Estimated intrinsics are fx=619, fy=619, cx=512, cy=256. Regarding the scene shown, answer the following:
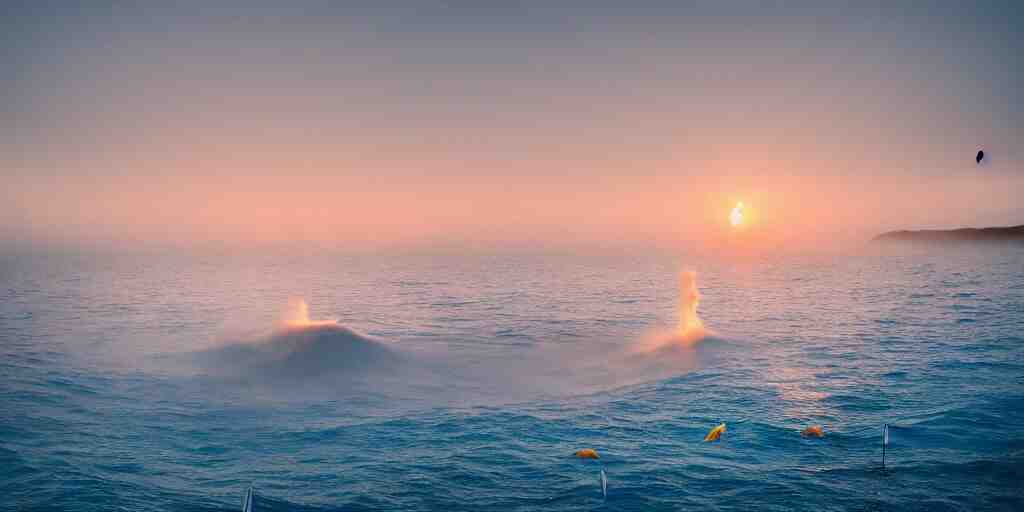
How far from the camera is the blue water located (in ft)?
66.1

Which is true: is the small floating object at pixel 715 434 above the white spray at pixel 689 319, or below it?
below

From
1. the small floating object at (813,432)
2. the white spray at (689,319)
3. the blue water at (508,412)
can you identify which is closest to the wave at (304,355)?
the blue water at (508,412)

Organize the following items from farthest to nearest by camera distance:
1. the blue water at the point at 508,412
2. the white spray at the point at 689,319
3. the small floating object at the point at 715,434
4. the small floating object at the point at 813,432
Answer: the white spray at the point at 689,319 < the small floating object at the point at 813,432 < the small floating object at the point at 715,434 < the blue water at the point at 508,412

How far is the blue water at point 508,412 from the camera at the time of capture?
20141 mm

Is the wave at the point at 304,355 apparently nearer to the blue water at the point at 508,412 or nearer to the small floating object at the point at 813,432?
the blue water at the point at 508,412

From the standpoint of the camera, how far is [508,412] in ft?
96.6

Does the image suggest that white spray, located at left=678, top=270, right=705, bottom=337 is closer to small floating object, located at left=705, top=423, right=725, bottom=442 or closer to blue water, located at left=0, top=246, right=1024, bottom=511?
blue water, located at left=0, top=246, right=1024, bottom=511

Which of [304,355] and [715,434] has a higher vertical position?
[304,355]

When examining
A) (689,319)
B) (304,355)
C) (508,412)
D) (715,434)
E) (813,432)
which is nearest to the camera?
(715,434)

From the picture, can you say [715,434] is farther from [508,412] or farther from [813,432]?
[508,412]

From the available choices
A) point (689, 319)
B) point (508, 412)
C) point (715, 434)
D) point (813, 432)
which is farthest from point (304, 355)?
point (689, 319)

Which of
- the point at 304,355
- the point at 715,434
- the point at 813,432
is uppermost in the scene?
the point at 304,355

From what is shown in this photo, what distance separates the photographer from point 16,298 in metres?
83.0

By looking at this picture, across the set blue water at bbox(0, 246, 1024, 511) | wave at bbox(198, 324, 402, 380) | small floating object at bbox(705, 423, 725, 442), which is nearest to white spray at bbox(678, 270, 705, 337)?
blue water at bbox(0, 246, 1024, 511)
